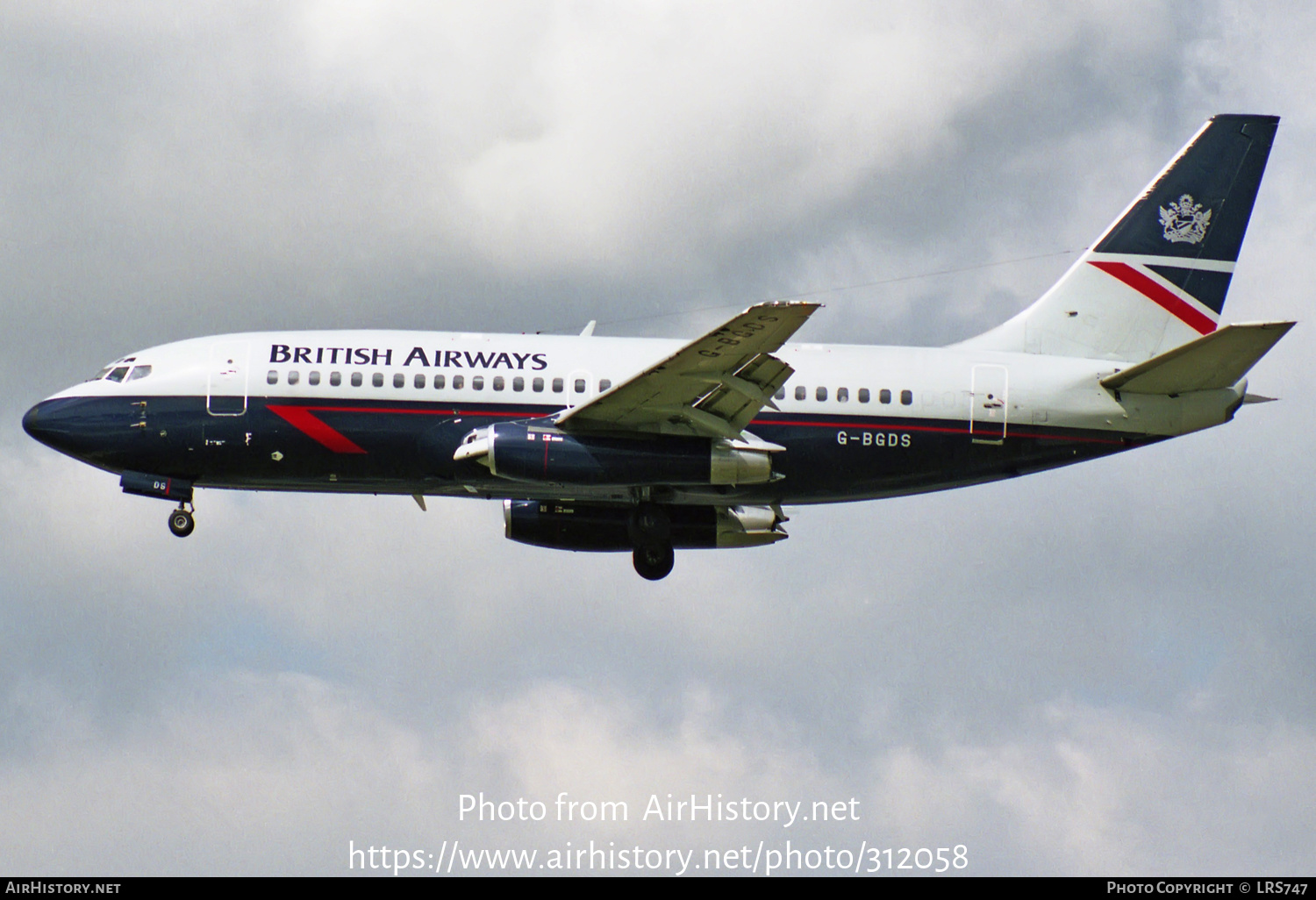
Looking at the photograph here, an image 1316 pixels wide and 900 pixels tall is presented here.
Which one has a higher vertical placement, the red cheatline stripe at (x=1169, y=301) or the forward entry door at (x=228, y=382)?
the red cheatline stripe at (x=1169, y=301)

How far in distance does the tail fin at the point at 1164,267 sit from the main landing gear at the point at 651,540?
997 centimetres

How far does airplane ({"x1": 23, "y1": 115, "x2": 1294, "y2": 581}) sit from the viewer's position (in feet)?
133

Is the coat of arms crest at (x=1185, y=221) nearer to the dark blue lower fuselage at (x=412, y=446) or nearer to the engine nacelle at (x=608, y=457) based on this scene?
the dark blue lower fuselage at (x=412, y=446)

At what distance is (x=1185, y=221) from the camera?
152 feet

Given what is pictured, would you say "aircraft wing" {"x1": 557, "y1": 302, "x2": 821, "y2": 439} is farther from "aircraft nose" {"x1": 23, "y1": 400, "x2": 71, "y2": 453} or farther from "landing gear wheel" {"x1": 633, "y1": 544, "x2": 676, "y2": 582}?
"aircraft nose" {"x1": 23, "y1": 400, "x2": 71, "y2": 453}

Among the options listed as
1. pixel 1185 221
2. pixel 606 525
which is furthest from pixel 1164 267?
pixel 606 525

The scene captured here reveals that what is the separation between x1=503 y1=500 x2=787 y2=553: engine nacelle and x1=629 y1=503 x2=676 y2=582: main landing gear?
2.40ft

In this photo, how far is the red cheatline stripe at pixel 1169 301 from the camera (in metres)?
45.8

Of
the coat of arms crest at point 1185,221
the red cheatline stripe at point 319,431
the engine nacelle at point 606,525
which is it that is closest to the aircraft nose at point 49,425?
the red cheatline stripe at point 319,431

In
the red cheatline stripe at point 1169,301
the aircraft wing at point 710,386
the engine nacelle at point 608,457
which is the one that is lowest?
the engine nacelle at point 608,457

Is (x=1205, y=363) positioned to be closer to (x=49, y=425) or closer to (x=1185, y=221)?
(x=1185, y=221)

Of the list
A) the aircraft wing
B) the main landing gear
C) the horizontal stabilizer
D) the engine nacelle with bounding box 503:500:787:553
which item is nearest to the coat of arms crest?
the horizontal stabilizer

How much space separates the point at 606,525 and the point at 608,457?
5483mm

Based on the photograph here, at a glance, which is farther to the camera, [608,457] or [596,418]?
[608,457]
